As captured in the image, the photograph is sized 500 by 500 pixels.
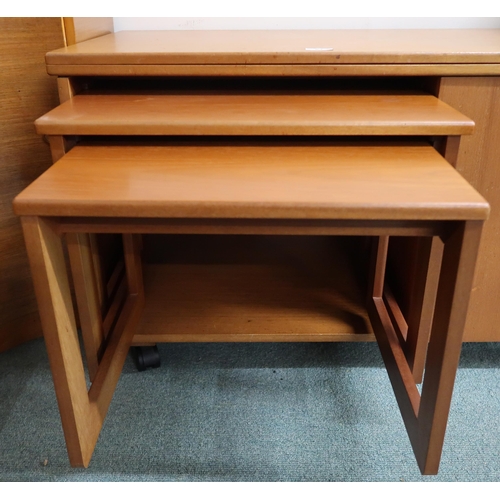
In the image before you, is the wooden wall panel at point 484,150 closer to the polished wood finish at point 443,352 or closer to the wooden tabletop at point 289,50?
the wooden tabletop at point 289,50

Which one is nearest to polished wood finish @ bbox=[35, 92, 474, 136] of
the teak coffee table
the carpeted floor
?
the teak coffee table

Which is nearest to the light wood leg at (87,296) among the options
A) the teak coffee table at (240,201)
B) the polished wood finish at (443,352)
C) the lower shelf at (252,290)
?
the teak coffee table at (240,201)

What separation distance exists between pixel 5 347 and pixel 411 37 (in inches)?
46.7

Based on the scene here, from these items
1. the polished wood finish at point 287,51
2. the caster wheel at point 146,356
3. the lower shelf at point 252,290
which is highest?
the polished wood finish at point 287,51

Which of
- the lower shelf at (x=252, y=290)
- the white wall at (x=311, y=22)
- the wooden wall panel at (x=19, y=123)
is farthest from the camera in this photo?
the white wall at (x=311, y=22)

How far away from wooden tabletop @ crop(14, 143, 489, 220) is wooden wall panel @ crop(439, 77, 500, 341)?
15 cm

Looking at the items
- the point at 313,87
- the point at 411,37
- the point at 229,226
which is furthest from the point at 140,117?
the point at 411,37

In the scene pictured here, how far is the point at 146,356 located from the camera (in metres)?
1.21

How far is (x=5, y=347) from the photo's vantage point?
1.29 metres

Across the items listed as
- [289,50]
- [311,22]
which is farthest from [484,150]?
[311,22]

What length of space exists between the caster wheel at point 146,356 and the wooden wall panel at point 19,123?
304 mm

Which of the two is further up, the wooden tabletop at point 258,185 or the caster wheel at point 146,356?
the wooden tabletop at point 258,185

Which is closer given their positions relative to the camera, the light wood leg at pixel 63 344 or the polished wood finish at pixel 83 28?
the light wood leg at pixel 63 344

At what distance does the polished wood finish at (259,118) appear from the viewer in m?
0.80
